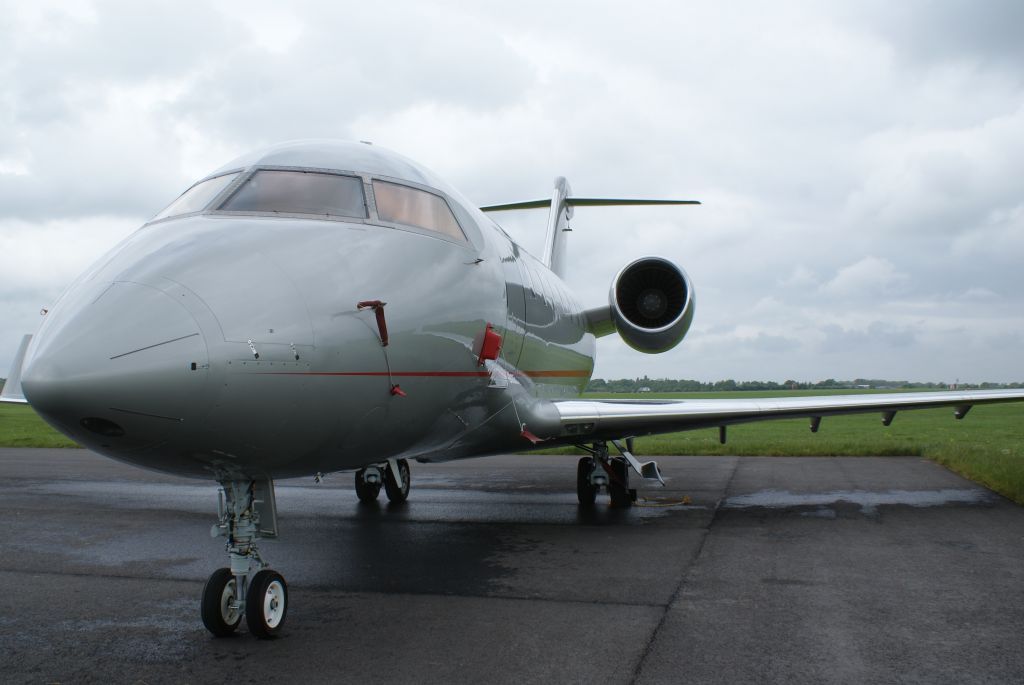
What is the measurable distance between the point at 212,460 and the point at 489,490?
909 cm

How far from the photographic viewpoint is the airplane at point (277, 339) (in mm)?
3955

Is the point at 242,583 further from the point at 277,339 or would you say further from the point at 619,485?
the point at 619,485

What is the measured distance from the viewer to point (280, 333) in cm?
439

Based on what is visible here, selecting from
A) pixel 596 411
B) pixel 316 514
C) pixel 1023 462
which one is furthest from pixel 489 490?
pixel 1023 462

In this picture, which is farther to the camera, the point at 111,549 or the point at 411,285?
the point at 111,549

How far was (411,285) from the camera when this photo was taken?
549 centimetres

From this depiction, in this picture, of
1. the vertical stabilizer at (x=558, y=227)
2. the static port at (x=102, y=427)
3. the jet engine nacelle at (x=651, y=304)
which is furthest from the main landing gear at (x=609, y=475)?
the static port at (x=102, y=427)

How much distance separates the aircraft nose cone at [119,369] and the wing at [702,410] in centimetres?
552

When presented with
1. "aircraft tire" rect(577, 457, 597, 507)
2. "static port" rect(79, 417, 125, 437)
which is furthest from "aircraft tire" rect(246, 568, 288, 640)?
"aircraft tire" rect(577, 457, 597, 507)

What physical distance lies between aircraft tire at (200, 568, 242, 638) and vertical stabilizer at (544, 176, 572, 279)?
11498 mm

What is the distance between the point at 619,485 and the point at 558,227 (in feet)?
24.0

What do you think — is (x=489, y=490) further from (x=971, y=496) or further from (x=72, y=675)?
(x=72, y=675)

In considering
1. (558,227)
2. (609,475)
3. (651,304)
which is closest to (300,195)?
(609,475)

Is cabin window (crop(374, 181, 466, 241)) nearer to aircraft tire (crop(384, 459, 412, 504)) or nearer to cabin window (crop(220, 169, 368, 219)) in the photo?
cabin window (crop(220, 169, 368, 219))
